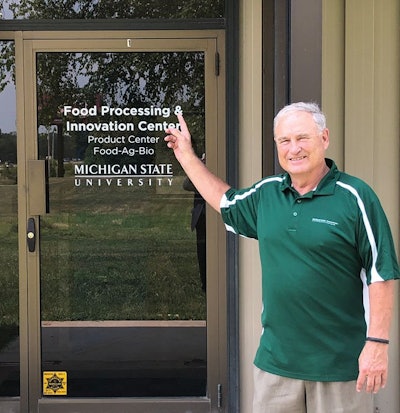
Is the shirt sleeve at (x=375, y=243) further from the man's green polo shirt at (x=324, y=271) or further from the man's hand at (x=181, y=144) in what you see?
the man's hand at (x=181, y=144)

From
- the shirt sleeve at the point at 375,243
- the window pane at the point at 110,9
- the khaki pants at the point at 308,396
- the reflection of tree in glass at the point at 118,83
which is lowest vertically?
the khaki pants at the point at 308,396

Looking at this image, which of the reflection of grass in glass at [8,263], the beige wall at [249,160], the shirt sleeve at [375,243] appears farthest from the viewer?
the reflection of grass in glass at [8,263]

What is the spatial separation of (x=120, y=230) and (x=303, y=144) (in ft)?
6.82

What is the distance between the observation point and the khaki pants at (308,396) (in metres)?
2.25

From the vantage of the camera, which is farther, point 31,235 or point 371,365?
point 31,235

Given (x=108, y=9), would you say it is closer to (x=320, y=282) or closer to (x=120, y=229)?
(x=120, y=229)

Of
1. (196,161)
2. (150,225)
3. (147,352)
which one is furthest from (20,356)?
(196,161)

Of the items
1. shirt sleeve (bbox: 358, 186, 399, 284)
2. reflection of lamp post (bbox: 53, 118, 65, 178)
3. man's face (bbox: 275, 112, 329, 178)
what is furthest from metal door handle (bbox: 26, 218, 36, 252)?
shirt sleeve (bbox: 358, 186, 399, 284)

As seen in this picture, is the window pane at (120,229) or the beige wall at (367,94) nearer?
the beige wall at (367,94)

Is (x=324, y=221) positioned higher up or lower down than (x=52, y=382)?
higher up

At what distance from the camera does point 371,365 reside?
2.15 meters

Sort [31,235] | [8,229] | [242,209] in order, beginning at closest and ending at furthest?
[242,209] < [31,235] < [8,229]

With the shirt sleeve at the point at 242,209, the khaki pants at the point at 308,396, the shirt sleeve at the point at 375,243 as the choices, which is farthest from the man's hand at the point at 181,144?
the khaki pants at the point at 308,396

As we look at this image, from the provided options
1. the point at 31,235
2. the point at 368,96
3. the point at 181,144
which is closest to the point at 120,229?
the point at 31,235
